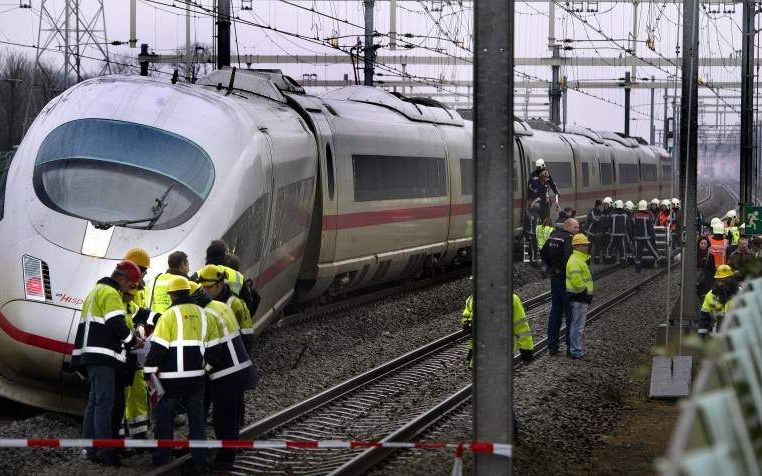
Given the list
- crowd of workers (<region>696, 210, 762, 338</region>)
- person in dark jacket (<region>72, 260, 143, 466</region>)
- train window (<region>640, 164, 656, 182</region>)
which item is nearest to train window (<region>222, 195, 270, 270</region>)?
person in dark jacket (<region>72, 260, 143, 466</region>)

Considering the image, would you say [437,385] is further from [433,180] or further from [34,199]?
[433,180]

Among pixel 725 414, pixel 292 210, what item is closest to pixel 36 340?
pixel 292 210

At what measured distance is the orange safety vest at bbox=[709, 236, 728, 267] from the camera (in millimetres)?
18188

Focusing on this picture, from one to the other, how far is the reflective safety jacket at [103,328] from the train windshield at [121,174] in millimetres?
1865

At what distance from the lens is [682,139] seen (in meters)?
22.5

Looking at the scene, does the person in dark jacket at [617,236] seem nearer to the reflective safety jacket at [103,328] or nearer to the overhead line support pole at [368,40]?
the overhead line support pole at [368,40]

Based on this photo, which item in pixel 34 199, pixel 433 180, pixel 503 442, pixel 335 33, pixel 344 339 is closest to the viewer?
pixel 503 442

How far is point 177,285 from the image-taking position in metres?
8.56

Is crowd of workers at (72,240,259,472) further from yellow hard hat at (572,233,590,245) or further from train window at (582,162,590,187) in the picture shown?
train window at (582,162,590,187)

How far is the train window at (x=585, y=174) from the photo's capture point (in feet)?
120

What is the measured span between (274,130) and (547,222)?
1065 centimetres

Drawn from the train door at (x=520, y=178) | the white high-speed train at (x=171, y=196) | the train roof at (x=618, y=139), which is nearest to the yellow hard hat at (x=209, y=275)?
the white high-speed train at (x=171, y=196)

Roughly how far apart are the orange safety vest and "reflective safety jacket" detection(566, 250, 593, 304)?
3769mm

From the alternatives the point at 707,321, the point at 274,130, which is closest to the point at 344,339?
the point at 274,130
